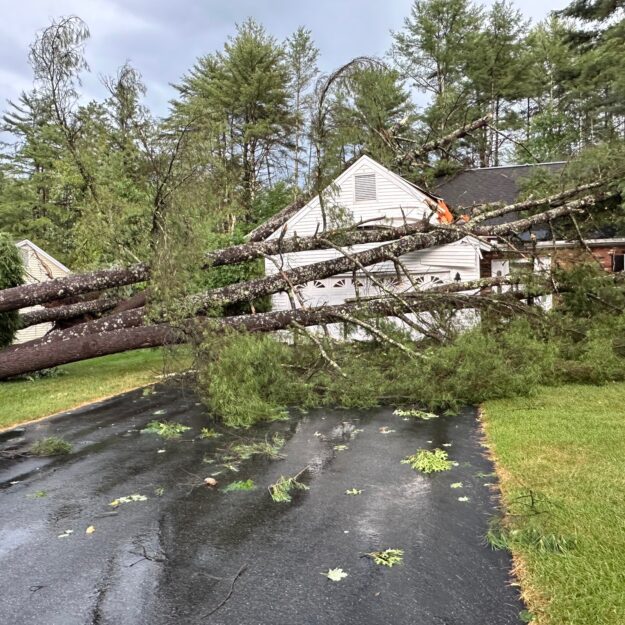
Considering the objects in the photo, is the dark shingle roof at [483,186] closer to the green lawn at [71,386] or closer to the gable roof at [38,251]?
the green lawn at [71,386]

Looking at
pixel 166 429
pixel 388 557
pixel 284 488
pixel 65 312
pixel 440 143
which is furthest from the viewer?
pixel 440 143

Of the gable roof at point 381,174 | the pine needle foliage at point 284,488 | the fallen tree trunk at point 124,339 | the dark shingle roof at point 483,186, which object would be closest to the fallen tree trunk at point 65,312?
the fallen tree trunk at point 124,339

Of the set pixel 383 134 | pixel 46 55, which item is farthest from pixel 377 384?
pixel 46 55

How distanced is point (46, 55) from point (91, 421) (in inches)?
271

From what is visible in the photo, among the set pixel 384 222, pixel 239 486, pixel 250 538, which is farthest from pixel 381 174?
pixel 250 538

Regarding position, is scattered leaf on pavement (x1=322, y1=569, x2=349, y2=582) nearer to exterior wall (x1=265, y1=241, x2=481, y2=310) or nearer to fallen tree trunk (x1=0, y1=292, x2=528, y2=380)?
fallen tree trunk (x1=0, y1=292, x2=528, y2=380)

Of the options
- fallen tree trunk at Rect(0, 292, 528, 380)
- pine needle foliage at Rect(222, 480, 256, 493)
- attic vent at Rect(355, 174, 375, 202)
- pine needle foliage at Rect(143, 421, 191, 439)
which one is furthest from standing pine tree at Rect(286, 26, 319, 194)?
pine needle foliage at Rect(222, 480, 256, 493)

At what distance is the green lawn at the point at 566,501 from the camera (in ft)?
8.34

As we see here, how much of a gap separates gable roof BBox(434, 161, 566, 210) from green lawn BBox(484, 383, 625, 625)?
12625 millimetres

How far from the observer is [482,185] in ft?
61.6

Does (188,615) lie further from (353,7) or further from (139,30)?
(353,7)

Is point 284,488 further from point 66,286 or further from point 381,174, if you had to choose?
point 381,174

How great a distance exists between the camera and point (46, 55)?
937 cm

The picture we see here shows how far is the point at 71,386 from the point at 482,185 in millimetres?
15268
